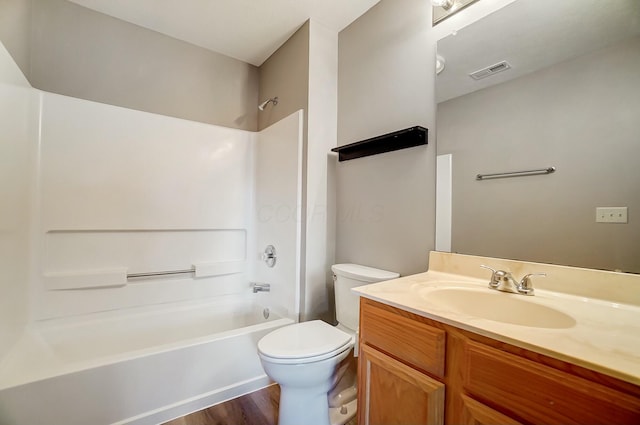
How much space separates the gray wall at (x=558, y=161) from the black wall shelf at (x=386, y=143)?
21 cm

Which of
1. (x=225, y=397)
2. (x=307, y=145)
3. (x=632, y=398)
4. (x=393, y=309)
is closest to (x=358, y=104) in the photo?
(x=307, y=145)

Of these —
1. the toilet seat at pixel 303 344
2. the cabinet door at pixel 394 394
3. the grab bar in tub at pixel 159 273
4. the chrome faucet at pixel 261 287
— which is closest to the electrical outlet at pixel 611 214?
the cabinet door at pixel 394 394

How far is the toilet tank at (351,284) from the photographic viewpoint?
150cm

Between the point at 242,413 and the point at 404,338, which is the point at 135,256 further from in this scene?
the point at 404,338

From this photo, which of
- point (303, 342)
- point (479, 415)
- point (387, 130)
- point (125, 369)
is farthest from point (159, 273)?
point (479, 415)

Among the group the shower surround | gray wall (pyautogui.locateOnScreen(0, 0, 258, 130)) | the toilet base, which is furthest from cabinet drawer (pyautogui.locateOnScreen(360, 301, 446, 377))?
gray wall (pyautogui.locateOnScreen(0, 0, 258, 130))

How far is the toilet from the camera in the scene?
46.4 inches

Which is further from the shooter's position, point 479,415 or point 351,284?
point 351,284

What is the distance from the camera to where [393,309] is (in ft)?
3.04

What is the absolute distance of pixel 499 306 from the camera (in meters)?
1.00

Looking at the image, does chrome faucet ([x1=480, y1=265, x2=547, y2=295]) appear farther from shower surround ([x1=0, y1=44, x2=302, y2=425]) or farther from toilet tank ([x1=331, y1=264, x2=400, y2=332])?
shower surround ([x1=0, y1=44, x2=302, y2=425])

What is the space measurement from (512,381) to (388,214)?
1.07 meters

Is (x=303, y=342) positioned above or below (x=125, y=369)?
Answer: above

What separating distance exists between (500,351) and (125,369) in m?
1.66
